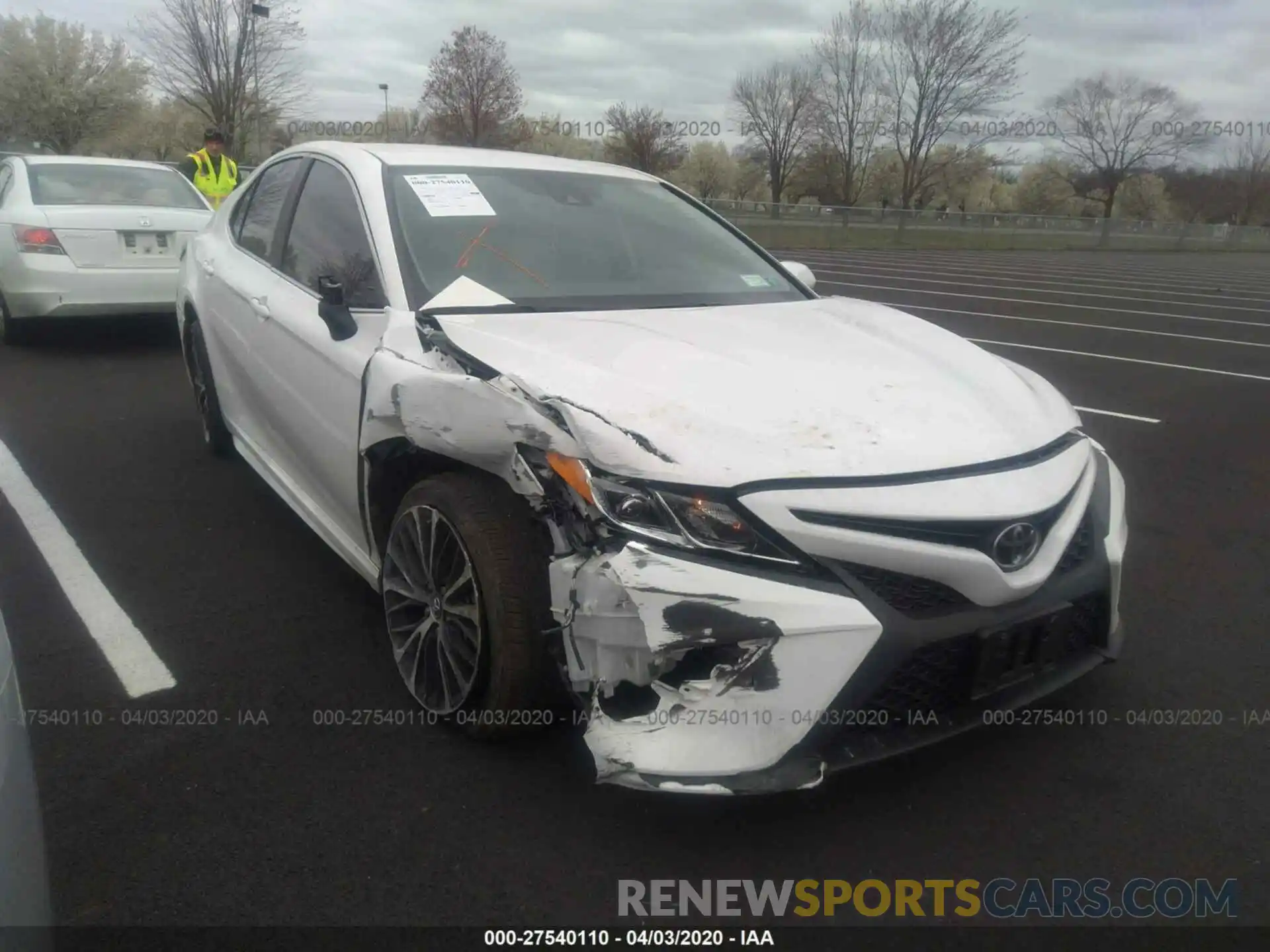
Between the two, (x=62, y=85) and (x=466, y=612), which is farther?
(x=62, y=85)

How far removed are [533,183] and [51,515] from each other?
8.20ft

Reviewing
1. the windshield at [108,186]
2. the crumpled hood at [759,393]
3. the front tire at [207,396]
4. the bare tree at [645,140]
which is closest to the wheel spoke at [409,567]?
the crumpled hood at [759,393]

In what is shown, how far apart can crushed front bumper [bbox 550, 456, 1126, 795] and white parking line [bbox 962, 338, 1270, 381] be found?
6146 mm

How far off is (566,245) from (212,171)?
26.0 feet

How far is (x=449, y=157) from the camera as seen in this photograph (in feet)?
12.0

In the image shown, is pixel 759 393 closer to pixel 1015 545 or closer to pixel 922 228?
pixel 1015 545

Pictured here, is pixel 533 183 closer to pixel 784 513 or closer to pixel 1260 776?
pixel 784 513

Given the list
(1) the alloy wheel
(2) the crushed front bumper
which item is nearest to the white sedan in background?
(1) the alloy wheel

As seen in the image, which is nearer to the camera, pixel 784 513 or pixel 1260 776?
pixel 784 513

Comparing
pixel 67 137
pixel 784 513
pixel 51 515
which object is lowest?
pixel 51 515

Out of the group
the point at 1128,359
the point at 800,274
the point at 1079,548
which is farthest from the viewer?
the point at 1128,359

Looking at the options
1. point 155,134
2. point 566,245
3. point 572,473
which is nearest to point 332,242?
point 566,245

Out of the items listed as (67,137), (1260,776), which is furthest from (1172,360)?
(67,137)

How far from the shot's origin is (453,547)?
2545 millimetres
